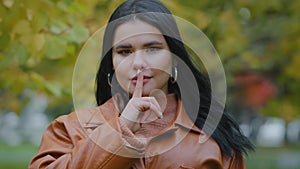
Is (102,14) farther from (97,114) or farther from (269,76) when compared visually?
(269,76)

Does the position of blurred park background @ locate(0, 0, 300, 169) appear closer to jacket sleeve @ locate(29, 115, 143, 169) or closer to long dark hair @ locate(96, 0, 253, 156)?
long dark hair @ locate(96, 0, 253, 156)

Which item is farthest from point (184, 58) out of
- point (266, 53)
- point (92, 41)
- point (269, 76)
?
point (269, 76)

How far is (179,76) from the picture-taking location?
3006mm

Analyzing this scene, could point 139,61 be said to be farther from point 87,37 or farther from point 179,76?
point 87,37

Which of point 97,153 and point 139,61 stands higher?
point 139,61

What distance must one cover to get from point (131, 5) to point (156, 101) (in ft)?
1.43

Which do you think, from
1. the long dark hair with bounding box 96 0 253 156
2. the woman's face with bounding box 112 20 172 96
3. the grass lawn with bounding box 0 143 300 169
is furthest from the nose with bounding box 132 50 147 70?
the grass lawn with bounding box 0 143 300 169

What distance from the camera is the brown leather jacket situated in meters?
2.68

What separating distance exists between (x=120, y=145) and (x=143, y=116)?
0.18 meters

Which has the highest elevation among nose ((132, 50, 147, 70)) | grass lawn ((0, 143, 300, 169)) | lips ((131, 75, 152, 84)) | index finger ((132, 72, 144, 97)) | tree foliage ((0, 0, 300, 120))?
grass lawn ((0, 143, 300, 169))

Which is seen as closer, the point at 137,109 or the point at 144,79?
the point at 137,109

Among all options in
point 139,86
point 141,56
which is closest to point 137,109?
point 139,86

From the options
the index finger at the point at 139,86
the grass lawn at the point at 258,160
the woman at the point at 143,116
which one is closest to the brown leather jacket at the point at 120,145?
the woman at the point at 143,116

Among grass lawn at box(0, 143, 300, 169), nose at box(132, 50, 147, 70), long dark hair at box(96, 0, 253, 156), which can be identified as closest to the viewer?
nose at box(132, 50, 147, 70)
